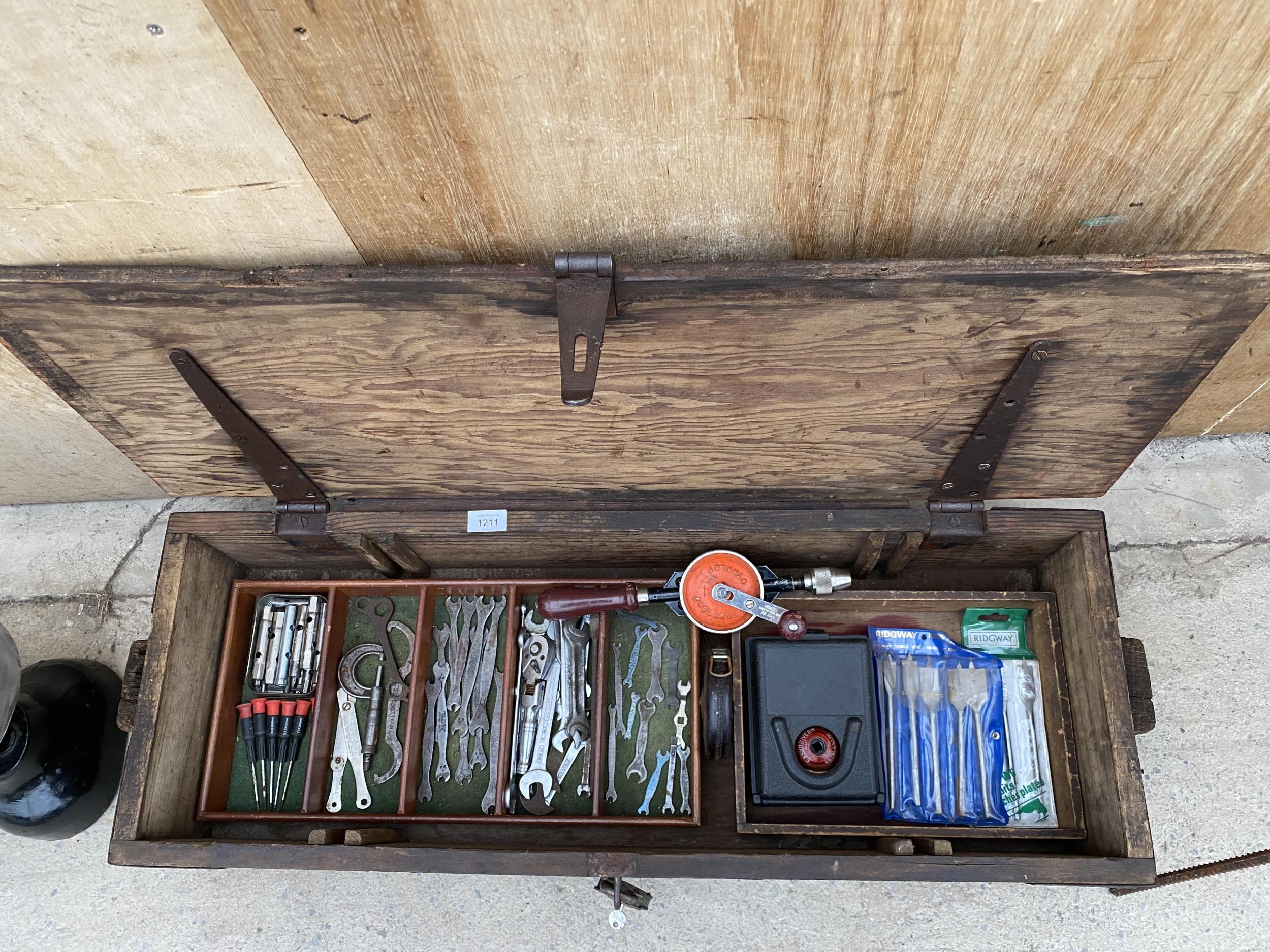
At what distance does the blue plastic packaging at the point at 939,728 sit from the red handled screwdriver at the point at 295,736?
50.8 inches

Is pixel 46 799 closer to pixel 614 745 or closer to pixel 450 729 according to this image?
pixel 450 729

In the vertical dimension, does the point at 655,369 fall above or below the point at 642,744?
above

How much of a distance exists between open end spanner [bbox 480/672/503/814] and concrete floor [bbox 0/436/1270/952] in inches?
10.9

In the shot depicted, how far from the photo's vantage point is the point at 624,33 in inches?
36.8

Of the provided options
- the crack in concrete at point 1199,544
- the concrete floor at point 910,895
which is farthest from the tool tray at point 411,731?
the crack in concrete at point 1199,544

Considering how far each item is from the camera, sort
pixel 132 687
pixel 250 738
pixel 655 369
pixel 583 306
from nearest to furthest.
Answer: pixel 583 306, pixel 655 369, pixel 132 687, pixel 250 738

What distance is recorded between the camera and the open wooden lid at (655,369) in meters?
1.19

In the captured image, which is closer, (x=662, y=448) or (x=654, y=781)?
(x=662, y=448)

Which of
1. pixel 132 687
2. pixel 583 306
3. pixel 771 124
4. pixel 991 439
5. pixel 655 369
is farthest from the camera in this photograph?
pixel 132 687

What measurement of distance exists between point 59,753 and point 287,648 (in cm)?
60

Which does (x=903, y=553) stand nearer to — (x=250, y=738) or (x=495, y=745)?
(x=495, y=745)

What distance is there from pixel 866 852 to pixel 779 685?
364 mm

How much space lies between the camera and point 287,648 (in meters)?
1.89

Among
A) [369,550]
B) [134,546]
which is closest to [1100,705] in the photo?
[369,550]
